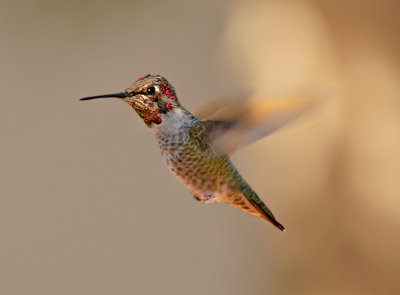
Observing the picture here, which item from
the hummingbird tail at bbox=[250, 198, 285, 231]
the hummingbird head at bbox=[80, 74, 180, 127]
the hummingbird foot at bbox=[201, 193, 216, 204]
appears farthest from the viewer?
the hummingbird tail at bbox=[250, 198, 285, 231]

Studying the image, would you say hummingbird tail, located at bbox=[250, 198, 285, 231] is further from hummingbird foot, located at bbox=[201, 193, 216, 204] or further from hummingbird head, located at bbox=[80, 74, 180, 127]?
hummingbird head, located at bbox=[80, 74, 180, 127]

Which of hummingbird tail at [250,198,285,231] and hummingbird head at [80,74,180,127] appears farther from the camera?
hummingbird tail at [250,198,285,231]

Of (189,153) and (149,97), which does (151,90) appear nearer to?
(149,97)

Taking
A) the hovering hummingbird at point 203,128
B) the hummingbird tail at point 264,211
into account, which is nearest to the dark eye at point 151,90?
the hovering hummingbird at point 203,128

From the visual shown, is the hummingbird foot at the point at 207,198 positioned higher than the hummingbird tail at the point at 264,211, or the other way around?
the hummingbird foot at the point at 207,198

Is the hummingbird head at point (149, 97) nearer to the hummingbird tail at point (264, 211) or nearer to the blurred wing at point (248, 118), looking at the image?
the blurred wing at point (248, 118)

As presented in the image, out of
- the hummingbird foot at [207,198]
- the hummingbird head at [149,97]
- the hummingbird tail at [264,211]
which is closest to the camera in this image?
the hummingbird head at [149,97]

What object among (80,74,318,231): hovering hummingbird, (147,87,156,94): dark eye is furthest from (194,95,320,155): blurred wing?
(147,87,156,94): dark eye

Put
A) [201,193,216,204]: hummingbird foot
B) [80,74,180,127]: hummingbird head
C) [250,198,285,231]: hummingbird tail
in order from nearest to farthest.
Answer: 1. [80,74,180,127]: hummingbird head
2. [201,193,216,204]: hummingbird foot
3. [250,198,285,231]: hummingbird tail
